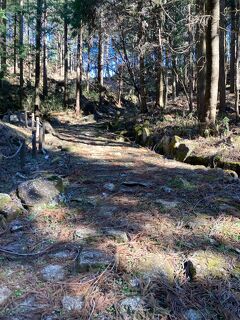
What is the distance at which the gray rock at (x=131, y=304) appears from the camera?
103 inches

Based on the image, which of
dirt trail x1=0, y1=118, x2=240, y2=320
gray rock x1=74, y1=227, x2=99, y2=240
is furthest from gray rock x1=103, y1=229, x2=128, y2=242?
gray rock x1=74, y1=227, x2=99, y2=240

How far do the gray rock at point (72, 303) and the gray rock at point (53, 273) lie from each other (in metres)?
0.30

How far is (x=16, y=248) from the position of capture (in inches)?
140

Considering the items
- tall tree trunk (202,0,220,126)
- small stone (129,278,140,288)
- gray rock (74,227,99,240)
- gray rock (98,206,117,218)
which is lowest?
small stone (129,278,140,288)

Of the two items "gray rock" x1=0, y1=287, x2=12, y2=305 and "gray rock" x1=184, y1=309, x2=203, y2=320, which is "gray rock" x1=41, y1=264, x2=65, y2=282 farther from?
"gray rock" x1=184, y1=309, x2=203, y2=320

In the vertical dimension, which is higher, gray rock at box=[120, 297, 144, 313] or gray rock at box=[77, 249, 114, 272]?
gray rock at box=[77, 249, 114, 272]

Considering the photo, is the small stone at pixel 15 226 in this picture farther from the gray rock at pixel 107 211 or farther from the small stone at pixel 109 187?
the small stone at pixel 109 187

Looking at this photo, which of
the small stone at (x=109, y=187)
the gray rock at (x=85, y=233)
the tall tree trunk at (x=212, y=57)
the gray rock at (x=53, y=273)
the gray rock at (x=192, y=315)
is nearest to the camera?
the gray rock at (x=192, y=315)

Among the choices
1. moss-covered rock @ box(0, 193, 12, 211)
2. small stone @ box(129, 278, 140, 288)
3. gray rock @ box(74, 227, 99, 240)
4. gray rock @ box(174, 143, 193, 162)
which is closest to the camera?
small stone @ box(129, 278, 140, 288)

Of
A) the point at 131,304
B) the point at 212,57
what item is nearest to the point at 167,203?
the point at 131,304

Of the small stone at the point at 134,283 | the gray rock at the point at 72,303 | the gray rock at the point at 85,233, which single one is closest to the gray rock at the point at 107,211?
the gray rock at the point at 85,233

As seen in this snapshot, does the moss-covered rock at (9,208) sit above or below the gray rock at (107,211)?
above

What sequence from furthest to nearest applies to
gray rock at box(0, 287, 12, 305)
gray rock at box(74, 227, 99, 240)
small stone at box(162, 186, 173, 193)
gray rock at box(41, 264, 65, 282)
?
small stone at box(162, 186, 173, 193)
gray rock at box(74, 227, 99, 240)
gray rock at box(41, 264, 65, 282)
gray rock at box(0, 287, 12, 305)

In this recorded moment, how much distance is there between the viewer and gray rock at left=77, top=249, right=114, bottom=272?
3129 millimetres
